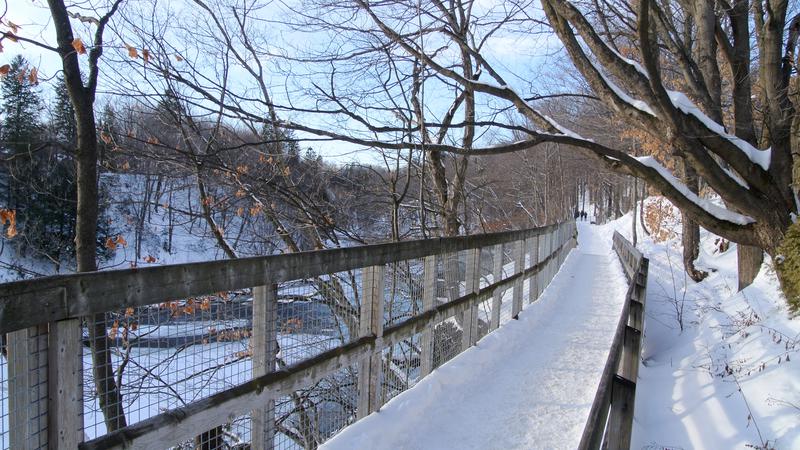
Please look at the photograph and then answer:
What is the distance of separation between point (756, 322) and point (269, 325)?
18.6 ft

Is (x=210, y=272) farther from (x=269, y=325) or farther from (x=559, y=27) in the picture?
(x=559, y=27)

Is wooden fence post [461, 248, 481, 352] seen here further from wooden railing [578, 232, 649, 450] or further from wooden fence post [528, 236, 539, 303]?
wooden fence post [528, 236, 539, 303]

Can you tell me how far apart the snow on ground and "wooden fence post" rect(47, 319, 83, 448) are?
3788 millimetres

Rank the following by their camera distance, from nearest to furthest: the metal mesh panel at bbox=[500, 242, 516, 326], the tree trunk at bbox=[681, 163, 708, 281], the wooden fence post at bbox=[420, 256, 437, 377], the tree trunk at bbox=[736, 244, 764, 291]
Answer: the wooden fence post at bbox=[420, 256, 437, 377] → the metal mesh panel at bbox=[500, 242, 516, 326] → the tree trunk at bbox=[736, 244, 764, 291] → the tree trunk at bbox=[681, 163, 708, 281]

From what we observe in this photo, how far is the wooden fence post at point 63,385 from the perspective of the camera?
1.74 meters

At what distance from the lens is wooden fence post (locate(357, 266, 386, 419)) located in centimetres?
377

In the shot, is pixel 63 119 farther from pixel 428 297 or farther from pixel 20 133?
pixel 428 297

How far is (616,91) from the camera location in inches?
254

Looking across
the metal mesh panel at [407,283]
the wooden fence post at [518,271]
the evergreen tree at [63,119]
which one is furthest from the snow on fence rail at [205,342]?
the evergreen tree at [63,119]

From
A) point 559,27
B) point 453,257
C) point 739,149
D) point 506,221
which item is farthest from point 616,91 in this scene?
point 506,221

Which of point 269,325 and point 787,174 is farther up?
point 787,174

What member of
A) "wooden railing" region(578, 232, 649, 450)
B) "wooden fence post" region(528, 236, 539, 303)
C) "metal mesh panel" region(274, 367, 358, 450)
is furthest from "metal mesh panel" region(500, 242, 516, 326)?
"wooden railing" region(578, 232, 649, 450)

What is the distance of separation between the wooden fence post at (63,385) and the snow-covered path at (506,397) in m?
1.80

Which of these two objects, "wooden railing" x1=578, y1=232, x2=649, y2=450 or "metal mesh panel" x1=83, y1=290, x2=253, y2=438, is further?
"metal mesh panel" x1=83, y1=290, x2=253, y2=438
